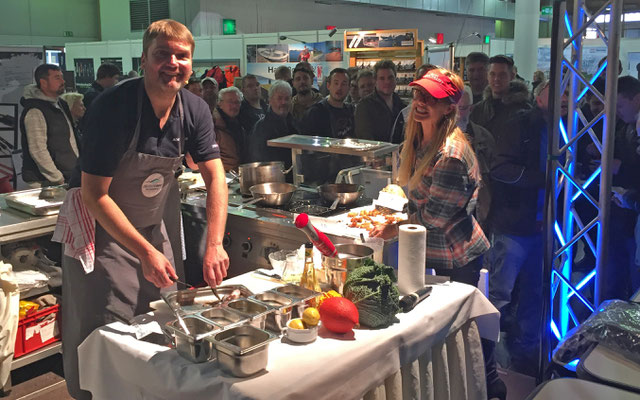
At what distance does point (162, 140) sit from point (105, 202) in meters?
0.34

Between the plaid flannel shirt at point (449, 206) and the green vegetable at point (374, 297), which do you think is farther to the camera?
the plaid flannel shirt at point (449, 206)

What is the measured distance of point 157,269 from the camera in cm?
203

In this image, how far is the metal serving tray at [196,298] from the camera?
191cm

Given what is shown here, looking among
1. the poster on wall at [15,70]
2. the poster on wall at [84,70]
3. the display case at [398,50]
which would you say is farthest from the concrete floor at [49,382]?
the poster on wall at [84,70]

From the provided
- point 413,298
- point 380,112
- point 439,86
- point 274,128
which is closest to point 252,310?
point 413,298

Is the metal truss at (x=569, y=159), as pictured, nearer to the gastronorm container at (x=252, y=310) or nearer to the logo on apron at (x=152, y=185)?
the gastronorm container at (x=252, y=310)

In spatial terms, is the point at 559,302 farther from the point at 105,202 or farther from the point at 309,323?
the point at 105,202

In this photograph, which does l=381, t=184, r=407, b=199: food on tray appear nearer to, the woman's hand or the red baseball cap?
the woman's hand

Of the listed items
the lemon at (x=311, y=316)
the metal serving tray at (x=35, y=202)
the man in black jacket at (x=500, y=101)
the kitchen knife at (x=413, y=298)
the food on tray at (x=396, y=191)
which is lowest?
the kitchen knife at (x=413, y=298)

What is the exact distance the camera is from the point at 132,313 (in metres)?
2.44

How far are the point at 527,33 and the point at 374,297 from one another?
5873 millimetres

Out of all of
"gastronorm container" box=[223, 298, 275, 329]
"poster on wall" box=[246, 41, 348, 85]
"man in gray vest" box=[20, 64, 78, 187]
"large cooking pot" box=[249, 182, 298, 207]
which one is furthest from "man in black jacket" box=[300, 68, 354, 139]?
"poster on wall" box=[246, 41, 348, 85]

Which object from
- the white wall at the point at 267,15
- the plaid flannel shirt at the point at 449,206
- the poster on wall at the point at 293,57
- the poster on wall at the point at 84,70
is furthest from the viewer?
the white wall at the point at 267,15

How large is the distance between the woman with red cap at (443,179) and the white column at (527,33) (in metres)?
4.70
